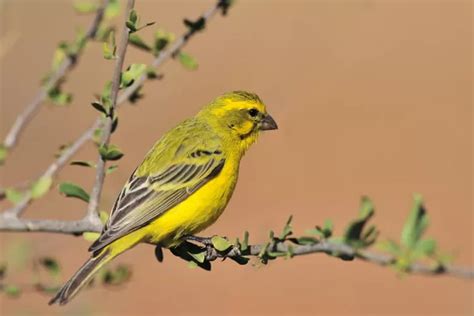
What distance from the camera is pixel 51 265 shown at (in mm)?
4289

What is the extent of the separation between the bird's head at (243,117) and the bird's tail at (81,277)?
157cm

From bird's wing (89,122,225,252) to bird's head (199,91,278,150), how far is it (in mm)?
204

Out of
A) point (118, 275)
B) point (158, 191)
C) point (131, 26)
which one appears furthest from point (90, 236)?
point (131, 26)

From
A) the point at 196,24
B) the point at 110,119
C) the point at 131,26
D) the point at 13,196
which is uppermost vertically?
the point at 196,24

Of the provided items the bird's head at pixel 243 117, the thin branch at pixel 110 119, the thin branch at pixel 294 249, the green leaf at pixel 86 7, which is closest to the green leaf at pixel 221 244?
the thin branch at pixel 294 249

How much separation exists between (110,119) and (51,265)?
1286 millimetres

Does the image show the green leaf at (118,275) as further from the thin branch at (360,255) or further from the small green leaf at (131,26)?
the small green leaf at (131,26)

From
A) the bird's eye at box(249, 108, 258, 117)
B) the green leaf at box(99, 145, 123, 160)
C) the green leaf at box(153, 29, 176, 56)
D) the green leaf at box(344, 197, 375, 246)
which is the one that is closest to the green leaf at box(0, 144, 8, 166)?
the green leaf at box(99, 145, 123, 160)

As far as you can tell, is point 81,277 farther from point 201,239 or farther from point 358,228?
point 358,228

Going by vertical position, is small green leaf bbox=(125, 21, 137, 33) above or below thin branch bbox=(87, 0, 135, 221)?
above

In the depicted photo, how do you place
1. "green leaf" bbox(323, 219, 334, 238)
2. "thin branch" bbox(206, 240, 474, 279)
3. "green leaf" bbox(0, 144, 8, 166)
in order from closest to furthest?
"thin branch" bbox(206, 240, 474, 279)
"green leaf" bbox(323, 219, 334, 238)
"green leaf" bbox(0, 144, 8, 166)

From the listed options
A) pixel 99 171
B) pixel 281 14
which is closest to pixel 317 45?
pixel 281 14

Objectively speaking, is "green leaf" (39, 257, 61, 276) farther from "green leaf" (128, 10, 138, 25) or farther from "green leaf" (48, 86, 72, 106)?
"green leaf" (128, 10, 138, 25)

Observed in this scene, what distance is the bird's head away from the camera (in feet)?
18.7
